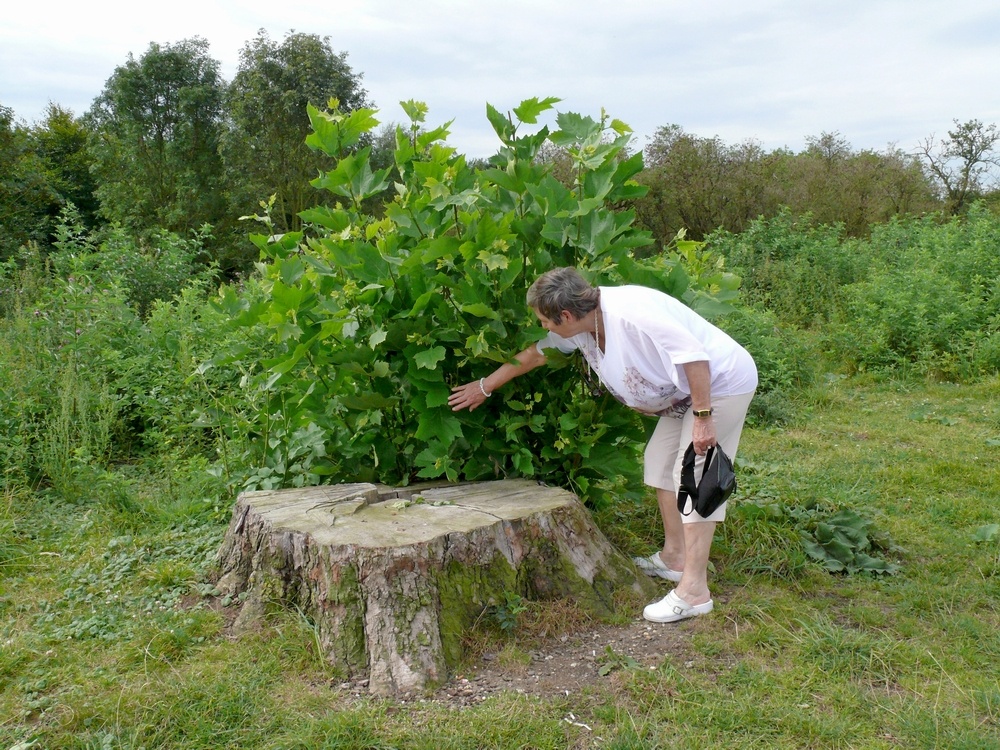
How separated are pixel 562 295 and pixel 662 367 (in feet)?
1.68

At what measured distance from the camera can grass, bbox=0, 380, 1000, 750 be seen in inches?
104

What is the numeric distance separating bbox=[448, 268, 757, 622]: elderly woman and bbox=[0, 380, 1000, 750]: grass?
403mm

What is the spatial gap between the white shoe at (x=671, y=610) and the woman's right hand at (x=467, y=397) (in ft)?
3.73

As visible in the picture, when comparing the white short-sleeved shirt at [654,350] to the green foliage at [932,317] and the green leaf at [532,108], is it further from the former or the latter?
the green foliage at [932,317]

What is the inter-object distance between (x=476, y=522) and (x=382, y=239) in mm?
1308

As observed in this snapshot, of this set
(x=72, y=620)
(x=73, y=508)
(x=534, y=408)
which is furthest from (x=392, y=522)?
(x=73, y=508)

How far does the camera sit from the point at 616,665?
120 inches

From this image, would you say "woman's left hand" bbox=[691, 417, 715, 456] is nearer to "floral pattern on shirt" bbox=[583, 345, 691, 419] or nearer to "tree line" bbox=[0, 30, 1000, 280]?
"floral pattern on shirt" bbox=[583, 345, 691, 419]

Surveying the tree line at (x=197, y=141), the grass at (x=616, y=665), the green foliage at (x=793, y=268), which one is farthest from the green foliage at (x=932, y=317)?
the tree line at (x=197, y=141)

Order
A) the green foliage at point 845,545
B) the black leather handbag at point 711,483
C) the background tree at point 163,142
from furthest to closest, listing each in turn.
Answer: the background tree at point 163,142 < the green foliage at point 845,545 < the black leather handbag at point 711,483

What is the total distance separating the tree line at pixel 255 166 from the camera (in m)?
16.4

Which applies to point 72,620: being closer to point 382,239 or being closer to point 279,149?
point 382,239

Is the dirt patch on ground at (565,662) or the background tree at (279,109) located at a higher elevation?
the background tree at (279,109)

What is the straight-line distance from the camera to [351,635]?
9.97 ft
